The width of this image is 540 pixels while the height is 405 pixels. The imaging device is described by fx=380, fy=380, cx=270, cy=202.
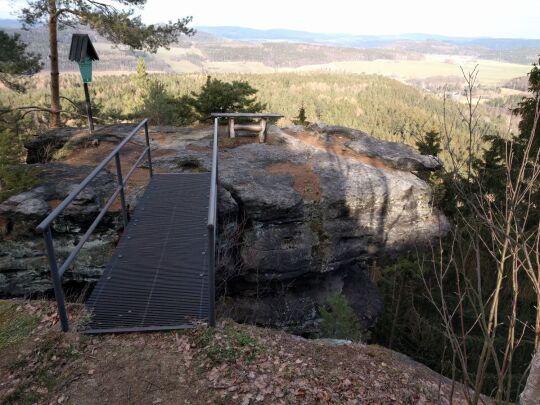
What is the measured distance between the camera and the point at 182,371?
376 centimetres

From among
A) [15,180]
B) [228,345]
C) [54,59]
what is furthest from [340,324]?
[54,59]

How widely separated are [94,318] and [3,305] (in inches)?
54.6

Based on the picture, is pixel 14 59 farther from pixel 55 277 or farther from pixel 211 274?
pixel 211 274

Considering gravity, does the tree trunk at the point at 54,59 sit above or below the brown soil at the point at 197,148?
above

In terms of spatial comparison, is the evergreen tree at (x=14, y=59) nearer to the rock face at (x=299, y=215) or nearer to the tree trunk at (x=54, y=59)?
the tree trunk at (x=54, y=59)

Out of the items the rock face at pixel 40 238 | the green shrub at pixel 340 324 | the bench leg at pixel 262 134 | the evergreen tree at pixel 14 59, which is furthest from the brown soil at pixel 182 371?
the evergreen tree at pixel 14 59

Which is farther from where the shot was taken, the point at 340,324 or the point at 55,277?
the point at 340,324

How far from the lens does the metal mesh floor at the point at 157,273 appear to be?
4.30 meters

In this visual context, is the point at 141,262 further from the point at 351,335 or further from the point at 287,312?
the point at 287,312

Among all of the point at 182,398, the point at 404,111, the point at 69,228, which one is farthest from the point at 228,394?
the point at 404,111

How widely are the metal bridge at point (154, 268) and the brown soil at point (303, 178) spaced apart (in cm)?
355

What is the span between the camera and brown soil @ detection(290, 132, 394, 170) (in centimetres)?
1167

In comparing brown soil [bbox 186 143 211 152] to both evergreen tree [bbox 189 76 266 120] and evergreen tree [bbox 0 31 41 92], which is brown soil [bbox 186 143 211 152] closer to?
evergreen tree [bbox 189 76 266 120]

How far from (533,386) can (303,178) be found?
8.20m
